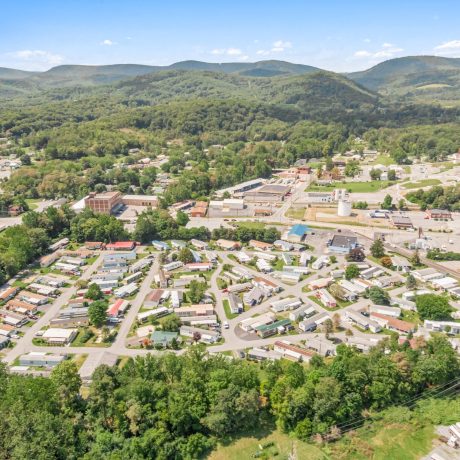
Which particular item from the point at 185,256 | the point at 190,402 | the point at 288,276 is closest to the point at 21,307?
the point at 185,256

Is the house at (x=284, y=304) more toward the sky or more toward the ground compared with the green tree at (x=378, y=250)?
more toward the ground

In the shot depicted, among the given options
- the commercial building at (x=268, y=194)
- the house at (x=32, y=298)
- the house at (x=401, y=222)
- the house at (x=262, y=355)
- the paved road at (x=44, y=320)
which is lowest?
the paved road at (x=44, y=320)

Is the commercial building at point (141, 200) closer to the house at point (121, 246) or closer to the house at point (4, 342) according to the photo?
the house at point (121, 246)

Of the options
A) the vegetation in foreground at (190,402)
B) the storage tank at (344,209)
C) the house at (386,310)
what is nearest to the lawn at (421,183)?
the storage tank at (344,209)

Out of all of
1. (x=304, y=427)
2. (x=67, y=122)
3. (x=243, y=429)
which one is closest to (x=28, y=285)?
(x=243, y=429)

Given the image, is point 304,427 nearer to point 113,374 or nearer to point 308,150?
point 113,374

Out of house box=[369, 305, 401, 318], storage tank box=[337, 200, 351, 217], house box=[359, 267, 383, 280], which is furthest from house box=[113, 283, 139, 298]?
storage tank box=[337, 200, 351, 217]

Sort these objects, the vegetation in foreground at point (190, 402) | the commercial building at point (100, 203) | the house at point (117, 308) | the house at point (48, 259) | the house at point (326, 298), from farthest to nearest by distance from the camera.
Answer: the commercial building at point (100, 203) < the house at point (48, 259) < the house at point (326, 298) < the house at point (117, 308) < the vegetation in foreground at point (190, 402)
